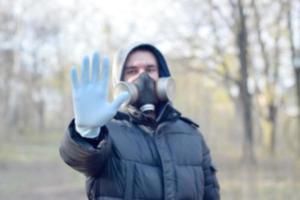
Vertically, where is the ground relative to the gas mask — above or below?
below

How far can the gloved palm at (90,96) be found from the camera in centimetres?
204

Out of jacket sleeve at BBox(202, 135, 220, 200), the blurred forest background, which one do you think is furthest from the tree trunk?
jacket sleeve at BBox(202, 135, 220, 200)

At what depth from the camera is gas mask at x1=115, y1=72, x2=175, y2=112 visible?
2436mm

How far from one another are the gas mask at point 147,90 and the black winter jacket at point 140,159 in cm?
6

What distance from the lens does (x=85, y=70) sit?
2035 mm

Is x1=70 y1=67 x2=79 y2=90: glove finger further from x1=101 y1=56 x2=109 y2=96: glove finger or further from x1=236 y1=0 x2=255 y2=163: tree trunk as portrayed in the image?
x1=236 y1=0 x2=255 y2=163: tree trunk

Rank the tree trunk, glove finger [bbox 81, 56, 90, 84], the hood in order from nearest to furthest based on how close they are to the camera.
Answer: glove finger [bbox 81, 56, 90, 84] < the hood < the tree trunk

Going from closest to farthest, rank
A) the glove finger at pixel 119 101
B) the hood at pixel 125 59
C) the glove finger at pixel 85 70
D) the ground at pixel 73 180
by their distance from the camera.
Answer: the glove finger at pixel 85 70, the glove finger at pixel 119 101, the hood at pixel 125 59, the ground at pixel 73 180

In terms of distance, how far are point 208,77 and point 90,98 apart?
19306mm

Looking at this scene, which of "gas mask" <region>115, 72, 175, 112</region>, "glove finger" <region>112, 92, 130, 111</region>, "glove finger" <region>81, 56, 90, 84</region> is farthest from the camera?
"gas mask" <region>115, 72, 175, 112</region>

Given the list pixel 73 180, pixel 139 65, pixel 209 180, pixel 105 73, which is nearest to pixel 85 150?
pixel 105 73

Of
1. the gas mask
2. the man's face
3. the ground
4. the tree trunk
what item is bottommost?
the ground

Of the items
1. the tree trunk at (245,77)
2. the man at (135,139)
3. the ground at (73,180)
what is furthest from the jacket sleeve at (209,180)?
the tree trunk at (245,77)

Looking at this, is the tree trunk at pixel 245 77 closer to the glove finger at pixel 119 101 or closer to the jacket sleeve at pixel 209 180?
the jacket sleeve at pixel 209 180
